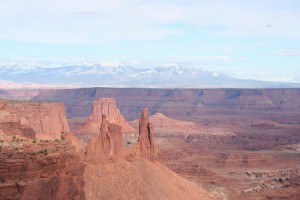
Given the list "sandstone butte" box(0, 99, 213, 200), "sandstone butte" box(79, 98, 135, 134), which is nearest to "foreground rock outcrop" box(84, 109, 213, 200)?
"sandstone butte" box(0, 99, 213, 200)

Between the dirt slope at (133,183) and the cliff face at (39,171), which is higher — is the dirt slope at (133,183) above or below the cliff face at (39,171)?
below

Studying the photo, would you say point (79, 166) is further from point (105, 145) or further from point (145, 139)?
point (145, 139)

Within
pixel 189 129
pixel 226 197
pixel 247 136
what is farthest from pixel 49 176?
pixel 189 129

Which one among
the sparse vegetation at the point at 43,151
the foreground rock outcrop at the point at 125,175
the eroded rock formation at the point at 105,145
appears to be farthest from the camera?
the eroded rock formation at the point at 105,145

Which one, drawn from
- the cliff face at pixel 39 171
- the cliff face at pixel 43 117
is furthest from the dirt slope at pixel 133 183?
the cliff face at pixel 39 171

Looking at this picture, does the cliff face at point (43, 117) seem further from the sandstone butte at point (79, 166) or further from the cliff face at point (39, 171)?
the cliff face at point (39, 171)

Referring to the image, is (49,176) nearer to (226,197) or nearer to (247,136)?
(226,197)

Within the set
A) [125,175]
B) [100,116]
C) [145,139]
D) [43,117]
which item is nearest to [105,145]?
[125,175]
